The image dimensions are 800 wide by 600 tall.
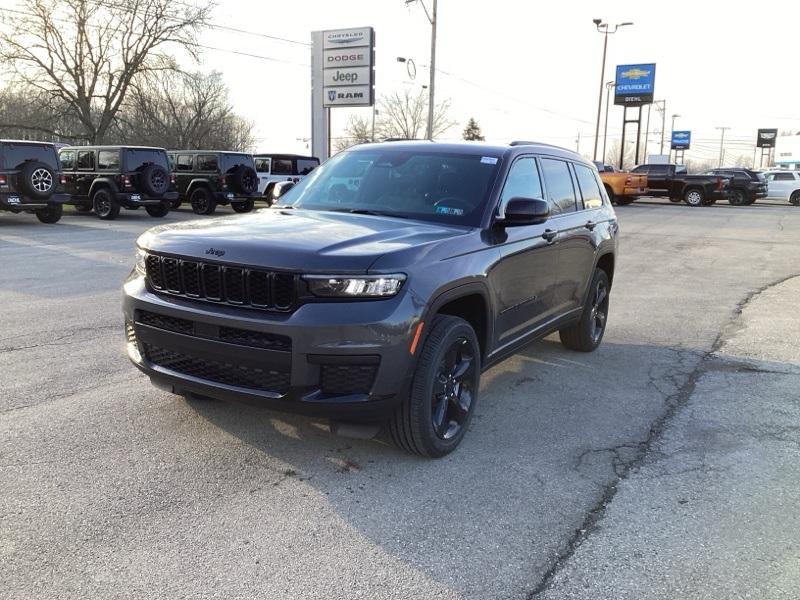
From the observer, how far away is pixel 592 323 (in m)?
6.30

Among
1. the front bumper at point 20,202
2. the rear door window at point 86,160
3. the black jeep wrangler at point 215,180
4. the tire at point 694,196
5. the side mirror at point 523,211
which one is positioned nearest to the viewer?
the side mirror at point 523,211

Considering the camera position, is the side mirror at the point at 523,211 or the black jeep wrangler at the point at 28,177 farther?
the black jeep wrangler at the point at 28,177

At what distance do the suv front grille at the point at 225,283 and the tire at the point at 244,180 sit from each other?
1753 centimetres

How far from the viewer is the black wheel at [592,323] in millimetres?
6141

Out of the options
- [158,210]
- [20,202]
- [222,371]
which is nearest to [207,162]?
[158,210]

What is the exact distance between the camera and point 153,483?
343 centimetres

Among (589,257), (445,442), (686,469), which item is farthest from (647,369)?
(445,442)

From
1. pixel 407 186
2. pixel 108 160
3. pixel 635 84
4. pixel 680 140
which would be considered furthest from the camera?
pixel 680 140

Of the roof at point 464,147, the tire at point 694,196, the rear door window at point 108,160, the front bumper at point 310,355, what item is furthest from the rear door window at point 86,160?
the tire at point 694,196

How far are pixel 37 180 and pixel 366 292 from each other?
15.4 meters

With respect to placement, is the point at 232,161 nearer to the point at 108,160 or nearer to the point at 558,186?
the point at 108,160

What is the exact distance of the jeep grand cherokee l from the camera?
330cm

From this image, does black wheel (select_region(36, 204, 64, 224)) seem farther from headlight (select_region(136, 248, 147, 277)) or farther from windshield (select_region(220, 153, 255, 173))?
headlight (select_region(136, 248, 147, 277))

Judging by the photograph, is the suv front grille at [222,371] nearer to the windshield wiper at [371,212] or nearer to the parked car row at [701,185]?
the windshield wiper at [371,212]
